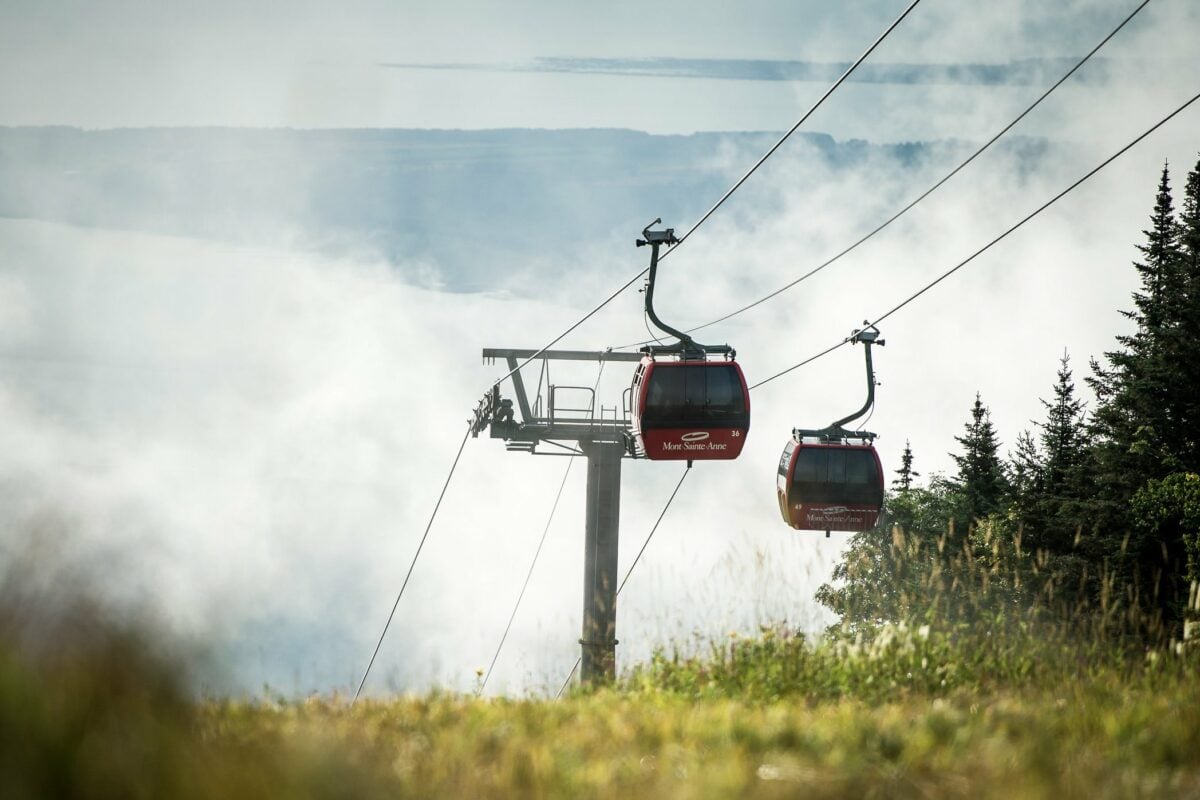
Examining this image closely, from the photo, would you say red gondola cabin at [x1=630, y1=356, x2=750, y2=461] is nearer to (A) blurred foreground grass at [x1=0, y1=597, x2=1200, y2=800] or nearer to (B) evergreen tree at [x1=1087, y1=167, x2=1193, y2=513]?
(A) blurred foreground grass at [x1=0, y1=597, x2=1200, y2=800]

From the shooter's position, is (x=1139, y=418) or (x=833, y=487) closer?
(x=833, y=487)

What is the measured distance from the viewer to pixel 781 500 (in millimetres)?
22531

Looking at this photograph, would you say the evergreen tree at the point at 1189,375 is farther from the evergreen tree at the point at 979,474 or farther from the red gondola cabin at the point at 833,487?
the red gondola cabin at the point at 833,487

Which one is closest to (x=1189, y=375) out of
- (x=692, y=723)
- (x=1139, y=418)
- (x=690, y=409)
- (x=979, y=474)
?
(x=1139, y=418)

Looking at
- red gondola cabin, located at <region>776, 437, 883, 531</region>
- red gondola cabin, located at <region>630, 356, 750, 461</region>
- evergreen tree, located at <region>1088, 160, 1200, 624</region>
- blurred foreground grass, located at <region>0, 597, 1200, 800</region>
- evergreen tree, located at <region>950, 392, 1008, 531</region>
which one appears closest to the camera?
blurred foreground grass, located at <region>0, 597, 1200, 800</region>

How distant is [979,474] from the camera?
5309 centimetres

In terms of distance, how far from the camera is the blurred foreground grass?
3.78 m

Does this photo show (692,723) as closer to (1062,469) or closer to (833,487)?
(833,487)

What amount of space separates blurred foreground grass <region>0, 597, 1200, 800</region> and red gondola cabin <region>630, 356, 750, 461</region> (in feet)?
35.7

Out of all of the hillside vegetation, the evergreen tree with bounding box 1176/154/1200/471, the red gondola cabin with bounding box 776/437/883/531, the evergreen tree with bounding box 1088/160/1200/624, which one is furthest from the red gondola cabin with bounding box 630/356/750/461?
the evergreen tree with bounding box 1176/154/1200/471

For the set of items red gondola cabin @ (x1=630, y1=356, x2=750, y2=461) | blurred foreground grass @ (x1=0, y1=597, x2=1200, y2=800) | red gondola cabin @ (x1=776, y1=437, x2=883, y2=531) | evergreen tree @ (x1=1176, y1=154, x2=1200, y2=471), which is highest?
evergreen tree @ (x1=1176, y1=154, x2=1200, y2=471)

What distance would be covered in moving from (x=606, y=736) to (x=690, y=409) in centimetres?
1340

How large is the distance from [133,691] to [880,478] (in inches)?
742

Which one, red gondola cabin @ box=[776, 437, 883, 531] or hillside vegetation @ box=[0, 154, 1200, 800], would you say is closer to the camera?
hillside vegetation @ box=[0, 154, 1200, 800]
